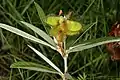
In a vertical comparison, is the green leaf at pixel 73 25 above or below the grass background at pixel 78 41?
above

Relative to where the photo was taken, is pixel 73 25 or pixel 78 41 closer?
pixel 73 25

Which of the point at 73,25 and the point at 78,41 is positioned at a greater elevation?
the point at 73,25

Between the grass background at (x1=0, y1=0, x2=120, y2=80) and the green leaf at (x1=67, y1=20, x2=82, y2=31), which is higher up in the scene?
the green leaf at (x1=67, y1=20, x2=82, y2=31)

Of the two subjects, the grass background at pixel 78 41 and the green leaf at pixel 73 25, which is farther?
the grass background at pixel 78 41

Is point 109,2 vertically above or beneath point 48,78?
above

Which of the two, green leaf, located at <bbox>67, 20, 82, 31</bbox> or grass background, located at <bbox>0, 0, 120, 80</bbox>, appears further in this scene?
grass background, located at <bbox>0, 0, 120, 80</bbox>

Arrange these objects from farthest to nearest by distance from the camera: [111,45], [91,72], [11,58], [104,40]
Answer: [11,58] → [91,72] → [111,45] → [104,40]

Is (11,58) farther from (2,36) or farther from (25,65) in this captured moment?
(25,65)

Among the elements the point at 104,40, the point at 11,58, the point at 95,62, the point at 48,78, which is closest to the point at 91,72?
the point at 95,62
